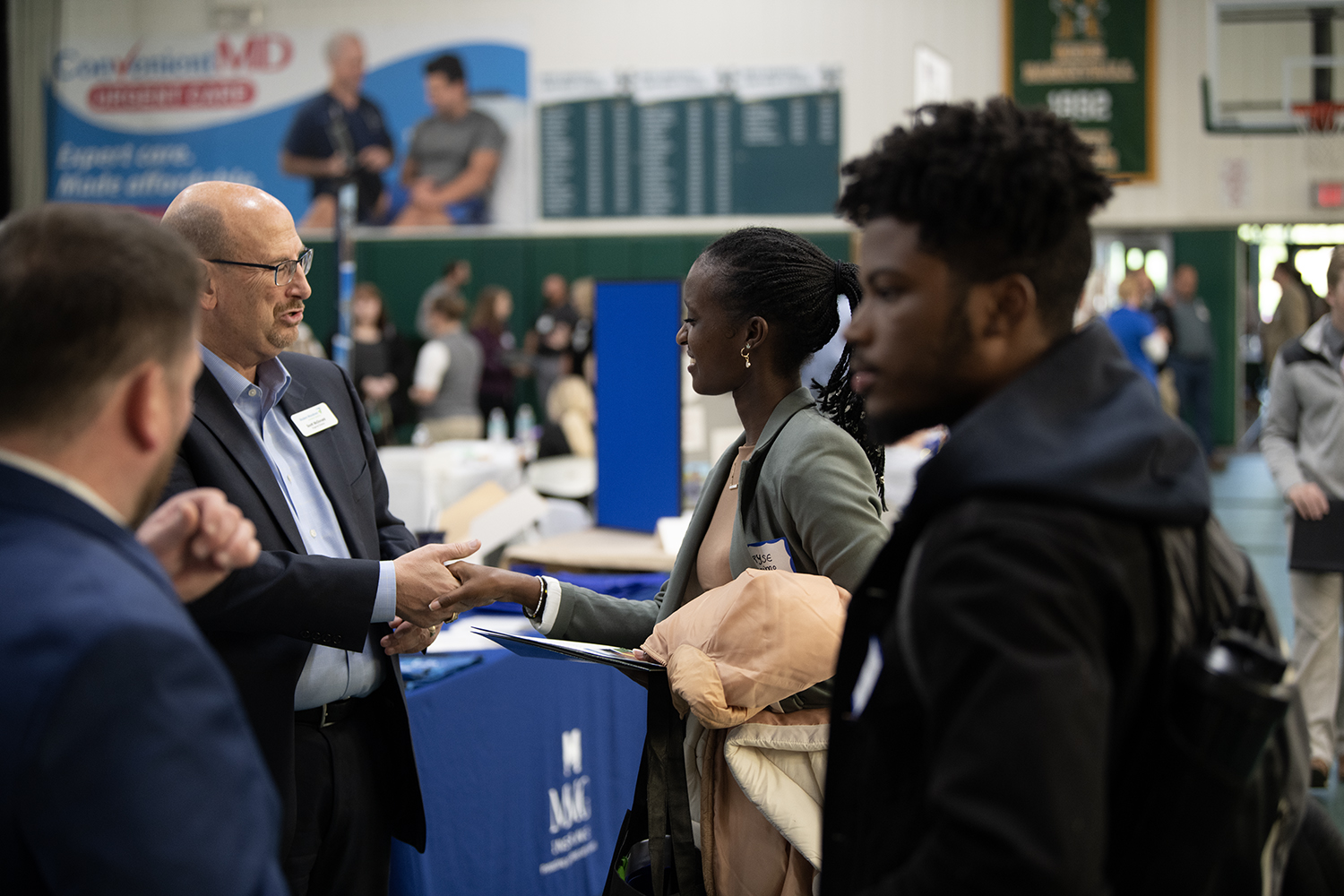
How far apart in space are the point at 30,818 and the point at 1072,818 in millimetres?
775

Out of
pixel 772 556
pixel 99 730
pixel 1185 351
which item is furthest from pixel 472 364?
pixel 99 730

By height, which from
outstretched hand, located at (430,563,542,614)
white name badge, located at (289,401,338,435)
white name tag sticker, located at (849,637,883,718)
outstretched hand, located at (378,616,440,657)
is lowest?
outstretched hand, located at (378,616,440,657)

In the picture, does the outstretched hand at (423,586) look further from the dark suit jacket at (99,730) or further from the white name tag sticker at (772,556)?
the dark suit jacket at (99,730)

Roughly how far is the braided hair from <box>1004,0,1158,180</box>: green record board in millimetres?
9677

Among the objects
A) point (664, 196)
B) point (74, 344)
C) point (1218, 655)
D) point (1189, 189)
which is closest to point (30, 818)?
point (74, 344)

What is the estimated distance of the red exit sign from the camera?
34.2 feet

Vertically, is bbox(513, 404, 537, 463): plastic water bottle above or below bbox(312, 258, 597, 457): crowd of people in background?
below

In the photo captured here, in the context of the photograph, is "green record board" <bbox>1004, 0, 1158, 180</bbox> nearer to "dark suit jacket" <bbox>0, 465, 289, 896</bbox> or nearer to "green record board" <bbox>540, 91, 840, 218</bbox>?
"green record board" <bbox>540, 91, 840, 218</bbox>

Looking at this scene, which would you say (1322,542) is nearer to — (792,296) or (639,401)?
(639,401)

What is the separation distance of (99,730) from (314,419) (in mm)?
1175

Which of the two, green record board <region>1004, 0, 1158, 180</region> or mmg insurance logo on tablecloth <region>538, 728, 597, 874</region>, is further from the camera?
green record board <region>1004, 0, 1158, 180</region>

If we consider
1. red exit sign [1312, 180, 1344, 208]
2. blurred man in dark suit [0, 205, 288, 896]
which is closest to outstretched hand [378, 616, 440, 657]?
blurred man in dark suit [0, 205, 288, 896]

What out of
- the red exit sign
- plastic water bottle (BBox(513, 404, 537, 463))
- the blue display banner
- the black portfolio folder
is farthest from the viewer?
the red exit sign

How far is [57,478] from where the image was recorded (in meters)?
0.85
